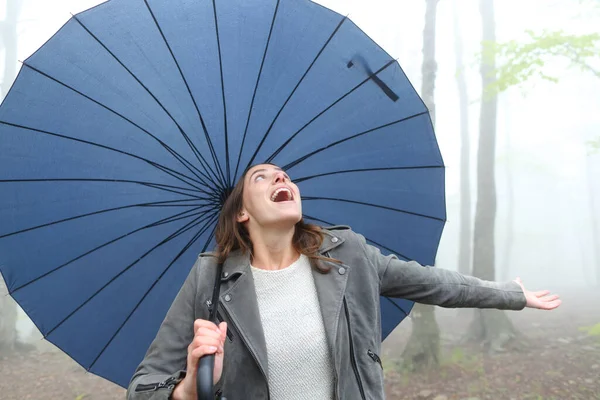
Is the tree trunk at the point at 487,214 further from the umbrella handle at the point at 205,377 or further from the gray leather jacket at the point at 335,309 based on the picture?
the umbrella handle at the point at 205,377

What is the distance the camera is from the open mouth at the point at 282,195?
219cm

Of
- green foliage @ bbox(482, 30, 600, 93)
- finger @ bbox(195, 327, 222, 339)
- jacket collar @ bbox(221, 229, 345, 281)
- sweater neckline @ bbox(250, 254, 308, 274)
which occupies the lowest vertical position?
finger @ bbox(195, 327, 222, 339)

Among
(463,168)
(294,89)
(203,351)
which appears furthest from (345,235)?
(463,168)

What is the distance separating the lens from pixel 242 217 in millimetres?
2275

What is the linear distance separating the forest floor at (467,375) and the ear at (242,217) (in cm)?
596

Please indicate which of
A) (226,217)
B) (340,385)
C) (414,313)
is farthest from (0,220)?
(414,313)

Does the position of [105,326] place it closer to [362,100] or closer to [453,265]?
[362,100]

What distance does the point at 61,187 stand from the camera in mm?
2305

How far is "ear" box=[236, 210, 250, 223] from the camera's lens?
2.27 metres

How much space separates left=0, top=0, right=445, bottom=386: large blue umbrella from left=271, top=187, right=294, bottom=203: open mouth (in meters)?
0.32

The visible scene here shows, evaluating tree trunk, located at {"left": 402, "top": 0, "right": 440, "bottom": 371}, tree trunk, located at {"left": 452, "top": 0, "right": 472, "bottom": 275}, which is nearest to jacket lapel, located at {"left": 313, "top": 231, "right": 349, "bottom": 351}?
tree trunk, located at {"left": 402, "top": 0, "right": 440, "bottom": 371}

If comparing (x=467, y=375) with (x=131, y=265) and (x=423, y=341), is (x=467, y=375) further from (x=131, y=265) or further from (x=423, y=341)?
(x=131, y=265)

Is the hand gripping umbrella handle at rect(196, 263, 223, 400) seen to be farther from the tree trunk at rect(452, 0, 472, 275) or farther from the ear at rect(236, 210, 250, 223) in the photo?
the tree trunk at rect(452, 0, 472, 275)

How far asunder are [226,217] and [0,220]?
114 centimetres
